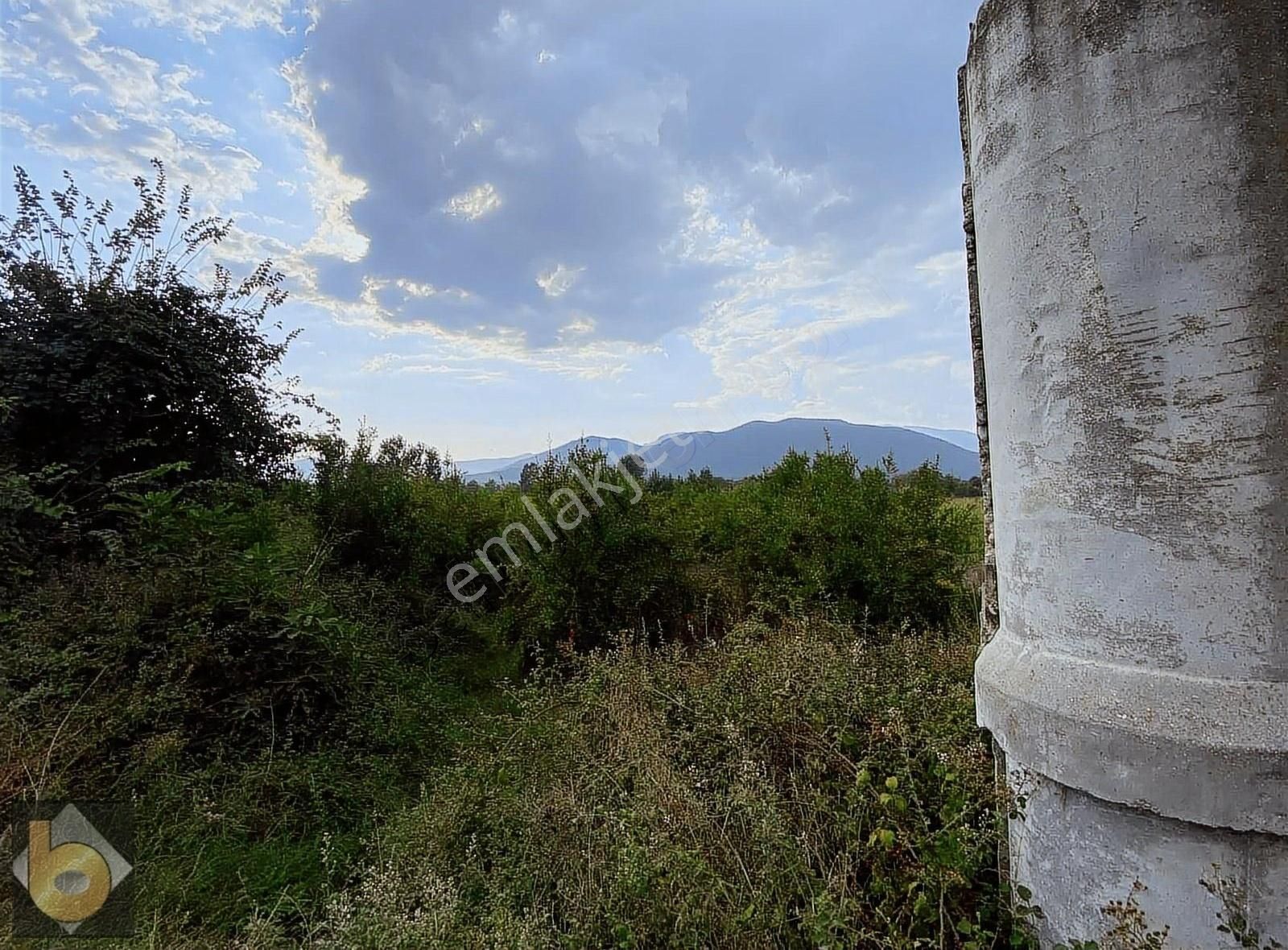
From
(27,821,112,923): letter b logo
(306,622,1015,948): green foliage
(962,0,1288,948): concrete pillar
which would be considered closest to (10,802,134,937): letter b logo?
(27,821,112,923): letter b logo

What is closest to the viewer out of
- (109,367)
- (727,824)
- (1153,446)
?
(1153,446)

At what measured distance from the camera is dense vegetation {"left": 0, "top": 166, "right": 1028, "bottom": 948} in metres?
2.60

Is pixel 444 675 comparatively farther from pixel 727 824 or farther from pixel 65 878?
pixel 727 824

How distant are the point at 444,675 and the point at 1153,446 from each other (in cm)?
699

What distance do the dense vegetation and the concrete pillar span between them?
601 millimetres

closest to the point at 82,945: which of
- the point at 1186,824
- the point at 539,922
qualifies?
the point at 539,922

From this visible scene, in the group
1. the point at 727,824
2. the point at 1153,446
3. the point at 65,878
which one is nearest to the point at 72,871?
the point at 65,878

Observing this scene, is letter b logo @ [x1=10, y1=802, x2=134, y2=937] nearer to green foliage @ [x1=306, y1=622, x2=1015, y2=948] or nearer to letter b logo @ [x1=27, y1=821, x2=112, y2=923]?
letter b logo @ [x1=27, y1=821, x2=112, y2=923]

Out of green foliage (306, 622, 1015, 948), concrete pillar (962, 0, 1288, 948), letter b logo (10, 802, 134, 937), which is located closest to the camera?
concrete pillar (962, 0, 1288, 948)

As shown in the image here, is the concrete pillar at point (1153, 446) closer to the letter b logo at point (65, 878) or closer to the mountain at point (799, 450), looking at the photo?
the mountain at point (799, 450)

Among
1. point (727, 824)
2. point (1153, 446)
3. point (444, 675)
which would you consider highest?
point (1153, 446)

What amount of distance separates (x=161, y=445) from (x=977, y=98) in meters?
8.27

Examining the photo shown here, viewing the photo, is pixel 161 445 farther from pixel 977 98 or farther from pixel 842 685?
pixel 977 98

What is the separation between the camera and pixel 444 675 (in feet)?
23.3
